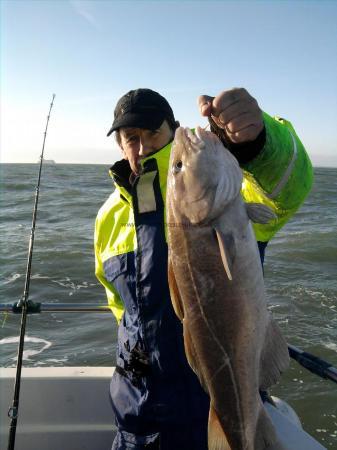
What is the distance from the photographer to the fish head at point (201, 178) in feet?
6.77

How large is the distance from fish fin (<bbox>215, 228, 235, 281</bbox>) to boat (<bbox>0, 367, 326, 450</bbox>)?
2.33 metres

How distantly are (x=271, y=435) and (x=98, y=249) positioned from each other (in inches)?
68.2

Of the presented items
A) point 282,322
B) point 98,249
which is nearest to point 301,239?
point 282,322

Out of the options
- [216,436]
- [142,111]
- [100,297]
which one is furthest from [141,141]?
[100,297]

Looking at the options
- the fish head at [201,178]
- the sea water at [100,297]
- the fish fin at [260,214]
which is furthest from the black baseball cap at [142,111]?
the sea water at [100,297]

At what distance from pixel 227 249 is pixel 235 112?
657 millimetres

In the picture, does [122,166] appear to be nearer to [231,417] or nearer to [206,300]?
[206,300]

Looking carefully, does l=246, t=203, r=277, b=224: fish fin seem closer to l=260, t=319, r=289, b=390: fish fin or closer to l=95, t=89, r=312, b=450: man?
l=95, t=89, r=312, b=450: man

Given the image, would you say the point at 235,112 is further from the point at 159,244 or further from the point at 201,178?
the point at 159,244

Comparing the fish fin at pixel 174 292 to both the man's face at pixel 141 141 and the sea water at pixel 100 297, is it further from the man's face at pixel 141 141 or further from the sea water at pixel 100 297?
the sea water at pixel 100 297

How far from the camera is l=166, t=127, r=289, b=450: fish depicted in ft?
6.58

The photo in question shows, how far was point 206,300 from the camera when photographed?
6.60 ft

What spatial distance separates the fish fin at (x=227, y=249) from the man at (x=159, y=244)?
0.53 meters

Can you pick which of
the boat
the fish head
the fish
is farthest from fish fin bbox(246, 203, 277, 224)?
the boat
